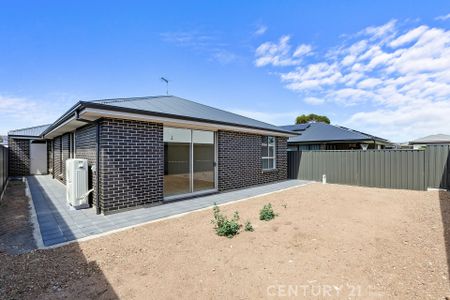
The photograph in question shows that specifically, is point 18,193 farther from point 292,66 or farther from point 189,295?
point 292,66

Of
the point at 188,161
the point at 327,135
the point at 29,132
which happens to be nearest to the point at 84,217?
the point at 188,161

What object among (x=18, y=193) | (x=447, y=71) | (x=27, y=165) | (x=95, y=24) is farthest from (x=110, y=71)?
(x=447, y=71)

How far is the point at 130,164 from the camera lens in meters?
6.14

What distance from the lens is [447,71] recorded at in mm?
8742

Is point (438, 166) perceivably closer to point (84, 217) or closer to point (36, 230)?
point (84, 217)

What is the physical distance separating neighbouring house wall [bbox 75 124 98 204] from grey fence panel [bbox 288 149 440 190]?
10509 millimetres

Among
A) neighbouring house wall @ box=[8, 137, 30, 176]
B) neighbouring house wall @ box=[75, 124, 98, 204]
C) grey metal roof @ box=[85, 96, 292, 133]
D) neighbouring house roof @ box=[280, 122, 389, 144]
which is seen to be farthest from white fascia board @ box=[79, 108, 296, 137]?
neighbouring house wall @ box=[8, 137, 30, 176]

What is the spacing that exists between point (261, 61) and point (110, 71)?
23.1 feet

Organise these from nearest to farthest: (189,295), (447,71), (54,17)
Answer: (189,295)
(54,17)
(447,71)

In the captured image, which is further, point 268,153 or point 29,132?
point 29,132

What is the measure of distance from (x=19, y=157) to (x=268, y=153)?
52.4 ft

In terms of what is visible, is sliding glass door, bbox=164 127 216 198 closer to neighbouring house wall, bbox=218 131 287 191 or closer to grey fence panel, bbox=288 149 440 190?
neighbouring house wall, bbox=218 131 287 191

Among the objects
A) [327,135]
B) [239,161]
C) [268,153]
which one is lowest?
[239,161]

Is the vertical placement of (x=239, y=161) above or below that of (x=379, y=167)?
above
